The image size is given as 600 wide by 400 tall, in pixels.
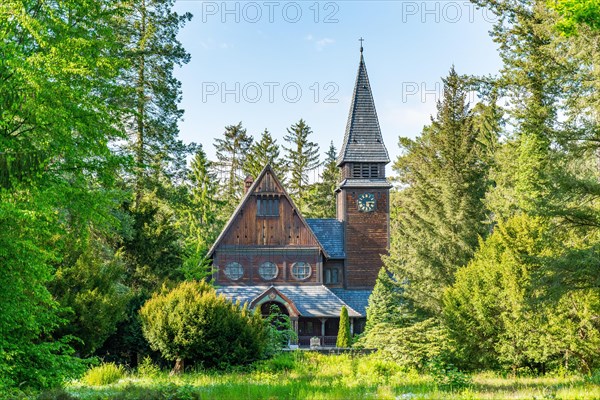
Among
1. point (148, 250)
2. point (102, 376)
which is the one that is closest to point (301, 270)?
point (148, 250)

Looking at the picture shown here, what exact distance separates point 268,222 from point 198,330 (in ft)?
64.4

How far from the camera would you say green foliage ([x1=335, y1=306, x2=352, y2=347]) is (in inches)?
1283

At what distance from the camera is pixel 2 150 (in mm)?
12914

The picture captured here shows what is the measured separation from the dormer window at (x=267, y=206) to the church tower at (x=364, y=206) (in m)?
4.52

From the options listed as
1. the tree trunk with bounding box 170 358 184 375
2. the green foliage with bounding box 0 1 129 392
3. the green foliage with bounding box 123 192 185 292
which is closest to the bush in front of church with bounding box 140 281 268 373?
the tree trunk with bounding box 170 358 184 375

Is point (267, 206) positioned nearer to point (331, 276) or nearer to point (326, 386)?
point (331, 276)

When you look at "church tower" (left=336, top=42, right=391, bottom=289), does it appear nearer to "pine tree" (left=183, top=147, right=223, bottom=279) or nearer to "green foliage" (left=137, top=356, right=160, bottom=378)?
"pine tree" (left=183, top=147, right=223, bottom=279)

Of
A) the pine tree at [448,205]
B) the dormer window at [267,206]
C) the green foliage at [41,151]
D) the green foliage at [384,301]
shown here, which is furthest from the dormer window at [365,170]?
the green foliage at [41,151]

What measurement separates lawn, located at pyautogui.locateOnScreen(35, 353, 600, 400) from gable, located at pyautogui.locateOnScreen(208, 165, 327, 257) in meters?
17.8

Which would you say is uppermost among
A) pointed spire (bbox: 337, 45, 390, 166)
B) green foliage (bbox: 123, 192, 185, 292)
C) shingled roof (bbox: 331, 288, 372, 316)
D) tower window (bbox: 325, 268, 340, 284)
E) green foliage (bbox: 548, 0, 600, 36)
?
→ pointed spire (bbox: 337, 45, 390, 166)

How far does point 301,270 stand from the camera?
3841 centimetres

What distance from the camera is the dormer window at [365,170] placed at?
4044cm

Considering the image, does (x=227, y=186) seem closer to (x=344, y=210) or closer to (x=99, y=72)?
(x=344, y=210)

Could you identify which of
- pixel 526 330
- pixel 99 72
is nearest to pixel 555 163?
pixel 526 330
